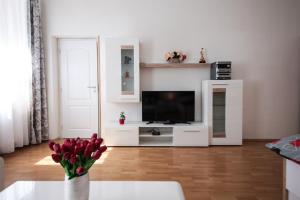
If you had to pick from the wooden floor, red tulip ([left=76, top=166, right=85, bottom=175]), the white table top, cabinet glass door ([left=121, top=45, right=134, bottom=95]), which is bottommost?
the wooden floor

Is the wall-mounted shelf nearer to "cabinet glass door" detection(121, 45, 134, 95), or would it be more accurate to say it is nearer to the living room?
the living room

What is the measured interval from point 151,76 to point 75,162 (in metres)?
3.24

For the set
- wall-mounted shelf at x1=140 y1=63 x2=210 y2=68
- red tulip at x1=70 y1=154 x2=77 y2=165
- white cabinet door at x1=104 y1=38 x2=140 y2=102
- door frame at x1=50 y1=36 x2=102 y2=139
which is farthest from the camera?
door frame at x1=50 y1=36 x2=102 y2=139

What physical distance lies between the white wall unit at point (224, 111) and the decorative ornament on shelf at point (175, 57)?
65cm

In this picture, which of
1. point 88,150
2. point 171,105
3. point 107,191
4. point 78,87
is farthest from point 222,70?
point 88,150

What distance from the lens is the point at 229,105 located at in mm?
3744

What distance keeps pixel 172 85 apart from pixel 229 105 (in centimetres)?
108

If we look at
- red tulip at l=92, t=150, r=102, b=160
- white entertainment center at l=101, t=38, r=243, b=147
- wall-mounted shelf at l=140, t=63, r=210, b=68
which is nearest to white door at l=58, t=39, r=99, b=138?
white entertainment center at l=101, t=38, r=243, b=147

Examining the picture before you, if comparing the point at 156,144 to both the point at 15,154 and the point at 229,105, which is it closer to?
the point at 229,105

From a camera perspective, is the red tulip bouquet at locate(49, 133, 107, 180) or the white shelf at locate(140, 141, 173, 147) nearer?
the red tulip bouquet at locate(49, 133, 107, 180)

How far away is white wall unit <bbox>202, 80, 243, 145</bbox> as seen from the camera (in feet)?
12.2

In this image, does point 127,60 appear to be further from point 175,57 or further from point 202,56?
point 202,56

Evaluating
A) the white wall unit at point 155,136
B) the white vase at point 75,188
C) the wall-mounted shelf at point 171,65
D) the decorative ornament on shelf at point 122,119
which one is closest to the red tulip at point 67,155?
the white vase at point 75,188

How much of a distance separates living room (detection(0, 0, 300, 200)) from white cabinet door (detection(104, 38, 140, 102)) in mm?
17
